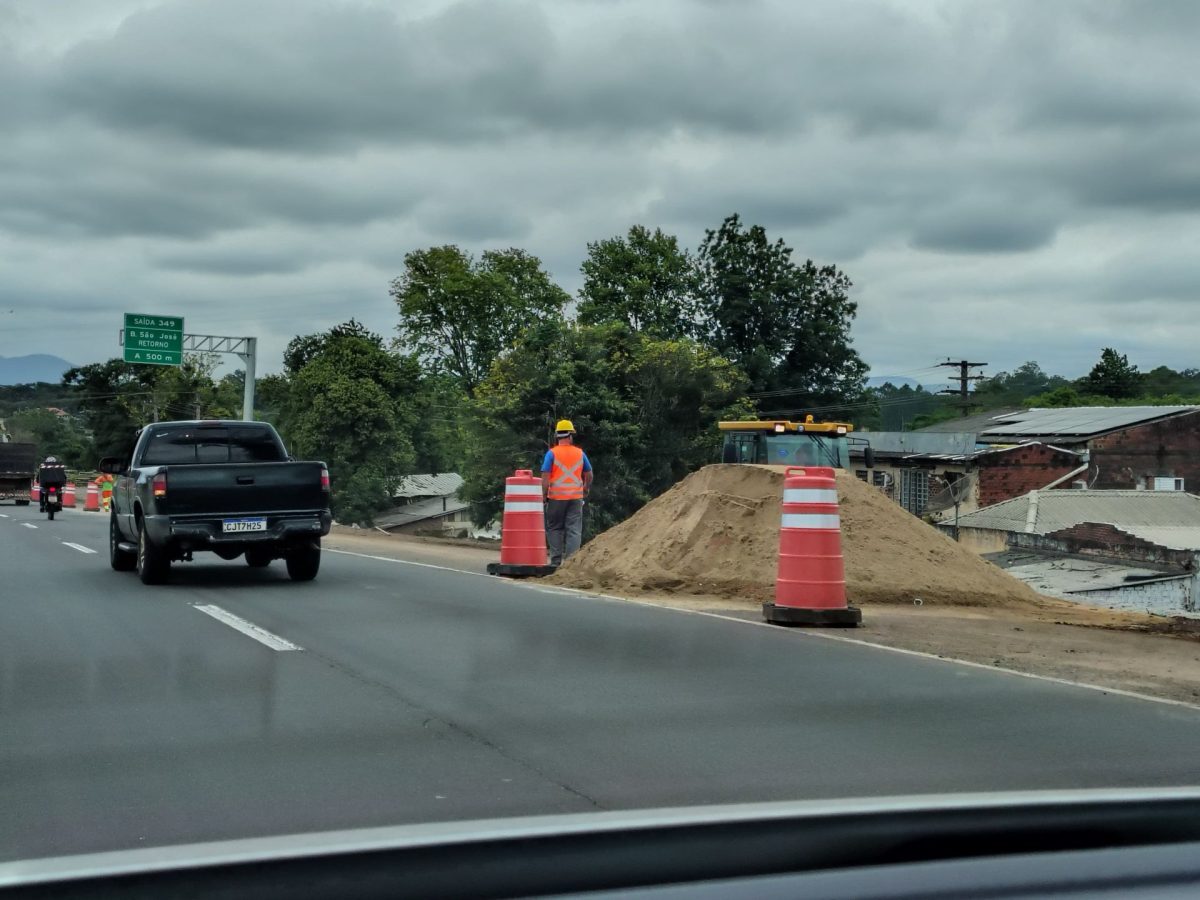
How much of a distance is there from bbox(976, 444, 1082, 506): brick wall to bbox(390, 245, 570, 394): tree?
106ft

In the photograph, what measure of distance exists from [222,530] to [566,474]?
14.8ft

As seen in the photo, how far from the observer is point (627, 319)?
75688 millimetres

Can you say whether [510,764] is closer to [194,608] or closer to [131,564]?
[194,608]

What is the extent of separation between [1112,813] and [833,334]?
75.1 meters

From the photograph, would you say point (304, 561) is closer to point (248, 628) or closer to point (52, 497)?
point (248, 628)

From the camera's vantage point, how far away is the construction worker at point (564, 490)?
1738 cm

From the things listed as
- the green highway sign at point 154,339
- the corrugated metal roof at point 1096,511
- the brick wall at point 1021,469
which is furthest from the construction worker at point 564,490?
the brick wall at point 1021,469

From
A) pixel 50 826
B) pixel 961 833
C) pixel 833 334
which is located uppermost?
pixel 833 334

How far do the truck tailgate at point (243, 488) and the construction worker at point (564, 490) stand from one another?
322 cm

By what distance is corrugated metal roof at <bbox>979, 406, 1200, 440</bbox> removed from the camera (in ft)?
184

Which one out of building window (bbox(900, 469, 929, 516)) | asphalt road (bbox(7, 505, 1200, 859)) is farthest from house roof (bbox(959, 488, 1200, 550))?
asphalt road (bbox(7, 505, 1200, 859))

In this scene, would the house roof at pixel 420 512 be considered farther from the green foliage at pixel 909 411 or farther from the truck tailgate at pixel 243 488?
the truck tailgate at pixel 243 488

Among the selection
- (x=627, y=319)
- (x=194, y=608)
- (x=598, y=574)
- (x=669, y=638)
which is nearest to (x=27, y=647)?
(x=194, y=608)

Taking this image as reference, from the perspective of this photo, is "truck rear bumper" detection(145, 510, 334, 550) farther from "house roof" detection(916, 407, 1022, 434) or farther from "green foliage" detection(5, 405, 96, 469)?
"green foliage" detection(5, 405, 96, 469)
